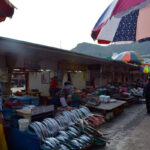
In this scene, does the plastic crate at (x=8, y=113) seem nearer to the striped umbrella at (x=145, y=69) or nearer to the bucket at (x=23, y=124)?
the bucket at (x=23, y=124)

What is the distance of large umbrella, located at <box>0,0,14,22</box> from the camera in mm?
2173

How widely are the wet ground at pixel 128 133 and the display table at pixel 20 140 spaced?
1920 millimetres

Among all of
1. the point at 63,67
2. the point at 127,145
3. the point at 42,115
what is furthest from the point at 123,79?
the point at 42,115

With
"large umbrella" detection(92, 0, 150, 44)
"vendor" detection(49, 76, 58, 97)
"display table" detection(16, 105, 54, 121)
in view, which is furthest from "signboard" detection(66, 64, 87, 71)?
"large umbrella" detection(92, 0, 150, 44)

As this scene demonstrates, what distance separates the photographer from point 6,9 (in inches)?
88.4

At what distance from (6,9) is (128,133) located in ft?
17.5

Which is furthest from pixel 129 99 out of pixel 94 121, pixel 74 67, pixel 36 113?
pixel 36 113

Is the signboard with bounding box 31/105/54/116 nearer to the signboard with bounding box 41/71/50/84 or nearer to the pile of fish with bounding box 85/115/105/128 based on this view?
the pile of fish with bounding box 85/115/105/128

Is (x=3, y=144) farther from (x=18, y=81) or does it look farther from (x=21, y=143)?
(x=18, y=81)

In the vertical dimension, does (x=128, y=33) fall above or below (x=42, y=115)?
above

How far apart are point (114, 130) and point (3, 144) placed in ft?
13.0

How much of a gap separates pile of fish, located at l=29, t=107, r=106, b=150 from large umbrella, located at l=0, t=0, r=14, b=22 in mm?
2434

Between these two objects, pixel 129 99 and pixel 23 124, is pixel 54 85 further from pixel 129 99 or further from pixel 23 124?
pixel 23 124

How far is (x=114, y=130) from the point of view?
583 cm
